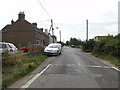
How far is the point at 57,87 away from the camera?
7082 mm

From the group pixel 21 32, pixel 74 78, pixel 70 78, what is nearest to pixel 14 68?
pixel 70 78

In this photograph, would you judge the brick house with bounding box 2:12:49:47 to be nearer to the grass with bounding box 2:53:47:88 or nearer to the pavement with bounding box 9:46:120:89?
the grass with bounding box 2:53:47:88

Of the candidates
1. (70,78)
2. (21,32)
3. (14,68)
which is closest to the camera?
(70,78)

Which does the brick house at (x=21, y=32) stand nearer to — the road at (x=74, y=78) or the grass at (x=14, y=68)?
the grass at (x=14, y=68)

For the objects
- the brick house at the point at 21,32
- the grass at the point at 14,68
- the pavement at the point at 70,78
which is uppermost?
the brick house at the point at 21,32

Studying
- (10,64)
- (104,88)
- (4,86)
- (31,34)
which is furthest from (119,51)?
(31,34)

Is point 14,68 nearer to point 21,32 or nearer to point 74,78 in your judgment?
point 74,78

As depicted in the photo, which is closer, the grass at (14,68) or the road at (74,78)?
the road at (74,78)

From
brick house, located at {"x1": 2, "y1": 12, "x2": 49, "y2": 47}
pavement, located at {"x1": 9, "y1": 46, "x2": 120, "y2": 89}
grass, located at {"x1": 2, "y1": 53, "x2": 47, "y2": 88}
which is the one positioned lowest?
pavement, located at {"x1": 9, "y1": 46, "x2": 120, "y2": 89}

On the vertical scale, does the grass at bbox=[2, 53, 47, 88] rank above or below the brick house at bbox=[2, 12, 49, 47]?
below

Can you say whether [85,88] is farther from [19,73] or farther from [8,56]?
[8,56]

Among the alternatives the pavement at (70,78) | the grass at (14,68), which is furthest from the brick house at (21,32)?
the pavement at (70,78)

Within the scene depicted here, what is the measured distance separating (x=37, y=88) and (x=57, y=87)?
743mm

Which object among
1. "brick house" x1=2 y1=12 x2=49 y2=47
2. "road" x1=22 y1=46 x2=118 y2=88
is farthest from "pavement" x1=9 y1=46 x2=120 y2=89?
"brick house" x1=2 y1=12 x2=49 y2=47
